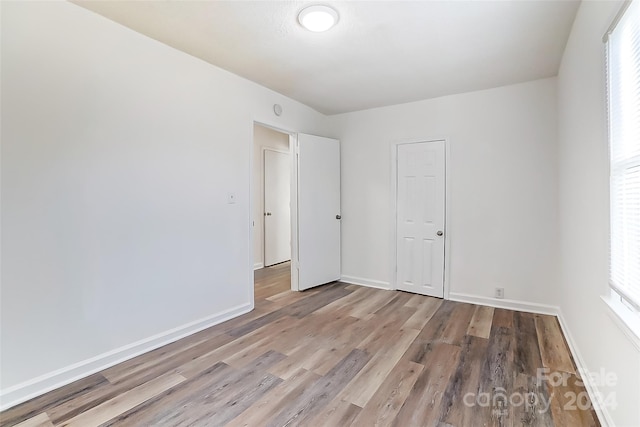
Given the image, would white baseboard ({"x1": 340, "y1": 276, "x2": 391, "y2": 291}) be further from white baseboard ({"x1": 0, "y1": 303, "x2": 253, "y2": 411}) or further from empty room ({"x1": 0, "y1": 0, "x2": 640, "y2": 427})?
white baseboard ({"x1": 0, "y1": 303, "x2": 253, "y2": 411})

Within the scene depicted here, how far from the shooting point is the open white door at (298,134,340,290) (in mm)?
3957

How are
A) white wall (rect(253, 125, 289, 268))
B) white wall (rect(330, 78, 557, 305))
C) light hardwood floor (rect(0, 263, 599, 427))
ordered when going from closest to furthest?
light hardwood floor (rect(0, 263, 599, 427))
white wall (rect(330, 78, 557, 305))
white wall (rect(253, 125, 289, 268))

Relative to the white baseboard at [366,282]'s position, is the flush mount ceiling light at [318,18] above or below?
above

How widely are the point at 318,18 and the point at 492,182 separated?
2578 millimetres

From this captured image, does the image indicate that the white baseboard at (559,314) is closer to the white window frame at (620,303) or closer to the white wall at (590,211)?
the white wall at (590,211)

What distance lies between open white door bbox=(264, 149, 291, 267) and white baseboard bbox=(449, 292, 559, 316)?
3.14 meters

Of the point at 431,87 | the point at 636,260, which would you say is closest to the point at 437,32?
the point at 431,87

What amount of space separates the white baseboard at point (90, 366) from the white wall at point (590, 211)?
2.87 meters

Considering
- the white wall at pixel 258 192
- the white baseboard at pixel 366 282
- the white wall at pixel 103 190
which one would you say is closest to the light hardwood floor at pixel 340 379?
the white wall at pixel 103 190

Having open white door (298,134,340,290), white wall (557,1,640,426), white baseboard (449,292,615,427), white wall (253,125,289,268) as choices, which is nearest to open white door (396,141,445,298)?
white baseboard (449,292,615,427)

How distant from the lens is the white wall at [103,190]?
1800 mm

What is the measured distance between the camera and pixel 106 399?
1835 millimetres

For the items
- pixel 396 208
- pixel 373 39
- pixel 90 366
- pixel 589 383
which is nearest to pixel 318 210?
pixel 396 208

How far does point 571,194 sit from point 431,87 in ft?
5.70
